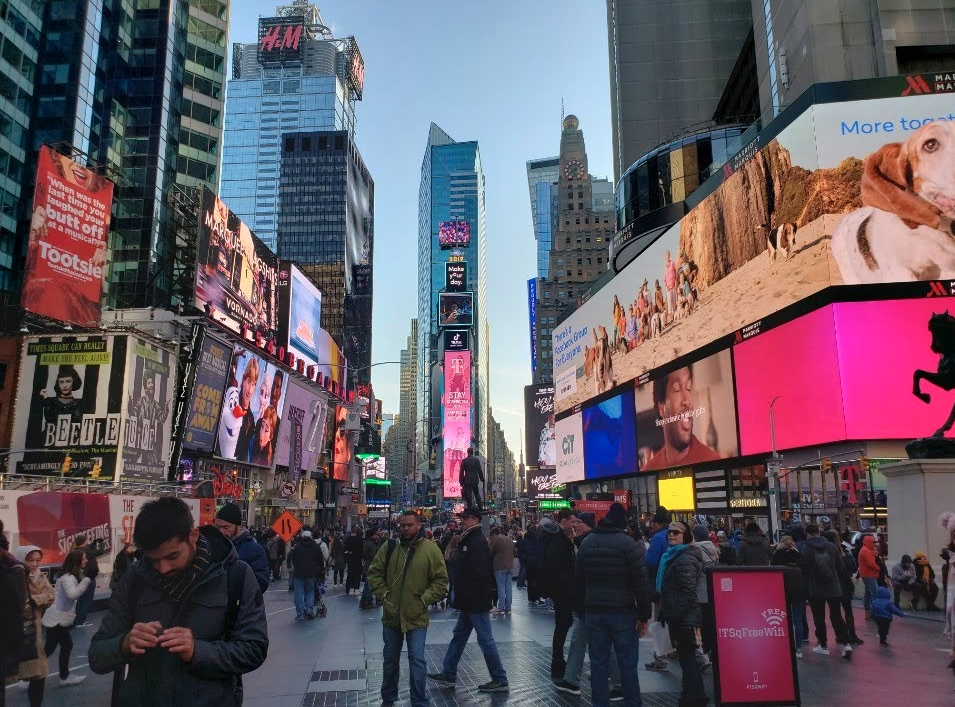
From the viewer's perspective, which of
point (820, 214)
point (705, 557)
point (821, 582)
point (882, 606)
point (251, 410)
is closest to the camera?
point (705, 557)

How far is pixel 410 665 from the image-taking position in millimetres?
7941

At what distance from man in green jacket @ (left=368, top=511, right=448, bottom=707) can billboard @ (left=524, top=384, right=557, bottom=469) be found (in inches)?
3974

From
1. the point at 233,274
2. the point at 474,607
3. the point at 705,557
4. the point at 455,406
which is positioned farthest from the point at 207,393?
the point at 455,406

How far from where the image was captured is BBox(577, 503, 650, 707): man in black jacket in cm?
749

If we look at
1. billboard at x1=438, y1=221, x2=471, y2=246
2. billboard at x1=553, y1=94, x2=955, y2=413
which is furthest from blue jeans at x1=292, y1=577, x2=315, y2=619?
billboard at x1=438, y1=221, x2=471, y2=246

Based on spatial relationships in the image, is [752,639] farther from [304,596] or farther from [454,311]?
[454,311]

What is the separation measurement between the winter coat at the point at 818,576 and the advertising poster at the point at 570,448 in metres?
65.2

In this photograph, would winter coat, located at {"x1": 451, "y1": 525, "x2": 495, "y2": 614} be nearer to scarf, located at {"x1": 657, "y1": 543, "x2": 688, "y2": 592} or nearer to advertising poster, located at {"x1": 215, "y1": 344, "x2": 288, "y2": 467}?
scarf, located at {"x1": 657, "y1": 543, "x2": 688, "y2": 592}

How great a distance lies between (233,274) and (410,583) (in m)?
44.4

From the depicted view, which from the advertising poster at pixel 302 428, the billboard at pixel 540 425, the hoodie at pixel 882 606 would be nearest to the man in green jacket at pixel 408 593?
the hoodie at pixel 882 606

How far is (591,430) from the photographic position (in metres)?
74.1

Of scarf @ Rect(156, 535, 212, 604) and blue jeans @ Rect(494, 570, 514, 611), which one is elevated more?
scarf @ Rect(156, 535, 212, 604)

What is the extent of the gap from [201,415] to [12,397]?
9.43 m

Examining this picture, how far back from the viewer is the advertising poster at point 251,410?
48656 mm
